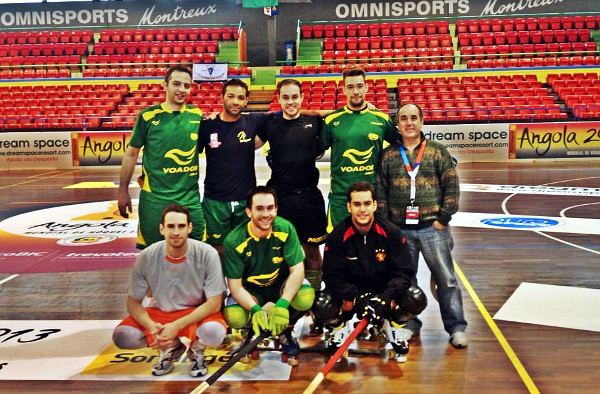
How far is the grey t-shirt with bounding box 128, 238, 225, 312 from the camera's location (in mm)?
4348

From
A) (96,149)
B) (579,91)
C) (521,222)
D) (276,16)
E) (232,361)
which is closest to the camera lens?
(232,361)

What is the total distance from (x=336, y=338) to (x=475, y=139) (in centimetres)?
1572

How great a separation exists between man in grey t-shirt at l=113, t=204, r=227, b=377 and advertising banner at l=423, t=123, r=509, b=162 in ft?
50.8

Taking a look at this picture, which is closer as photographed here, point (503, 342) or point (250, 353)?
point (250, 353)

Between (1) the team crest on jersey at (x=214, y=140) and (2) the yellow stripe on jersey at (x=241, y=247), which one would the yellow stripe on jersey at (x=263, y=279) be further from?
(1) the team crest on jersey at (x=214, y=140)

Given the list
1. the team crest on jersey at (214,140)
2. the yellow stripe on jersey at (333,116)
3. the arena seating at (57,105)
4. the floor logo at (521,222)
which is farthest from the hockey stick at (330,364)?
the arena seating at (57,105)

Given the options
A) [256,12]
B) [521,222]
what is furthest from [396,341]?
[256,12]

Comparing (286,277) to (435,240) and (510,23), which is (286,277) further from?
(510,23)

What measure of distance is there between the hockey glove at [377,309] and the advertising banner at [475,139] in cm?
1517

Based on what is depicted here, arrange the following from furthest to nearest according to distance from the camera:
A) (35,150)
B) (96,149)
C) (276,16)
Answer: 1. (276,16)
2. (35,150)
3. (96,149)

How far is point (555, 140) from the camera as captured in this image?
1883 cm

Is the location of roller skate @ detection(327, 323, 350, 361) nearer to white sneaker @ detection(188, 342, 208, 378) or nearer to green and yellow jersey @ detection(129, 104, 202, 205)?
white sneaker @ detection(188, 342, 208, 378)

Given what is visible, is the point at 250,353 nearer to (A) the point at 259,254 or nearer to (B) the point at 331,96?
(A) the point at 259,254

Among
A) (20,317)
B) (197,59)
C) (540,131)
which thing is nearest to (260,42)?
(197,59)
